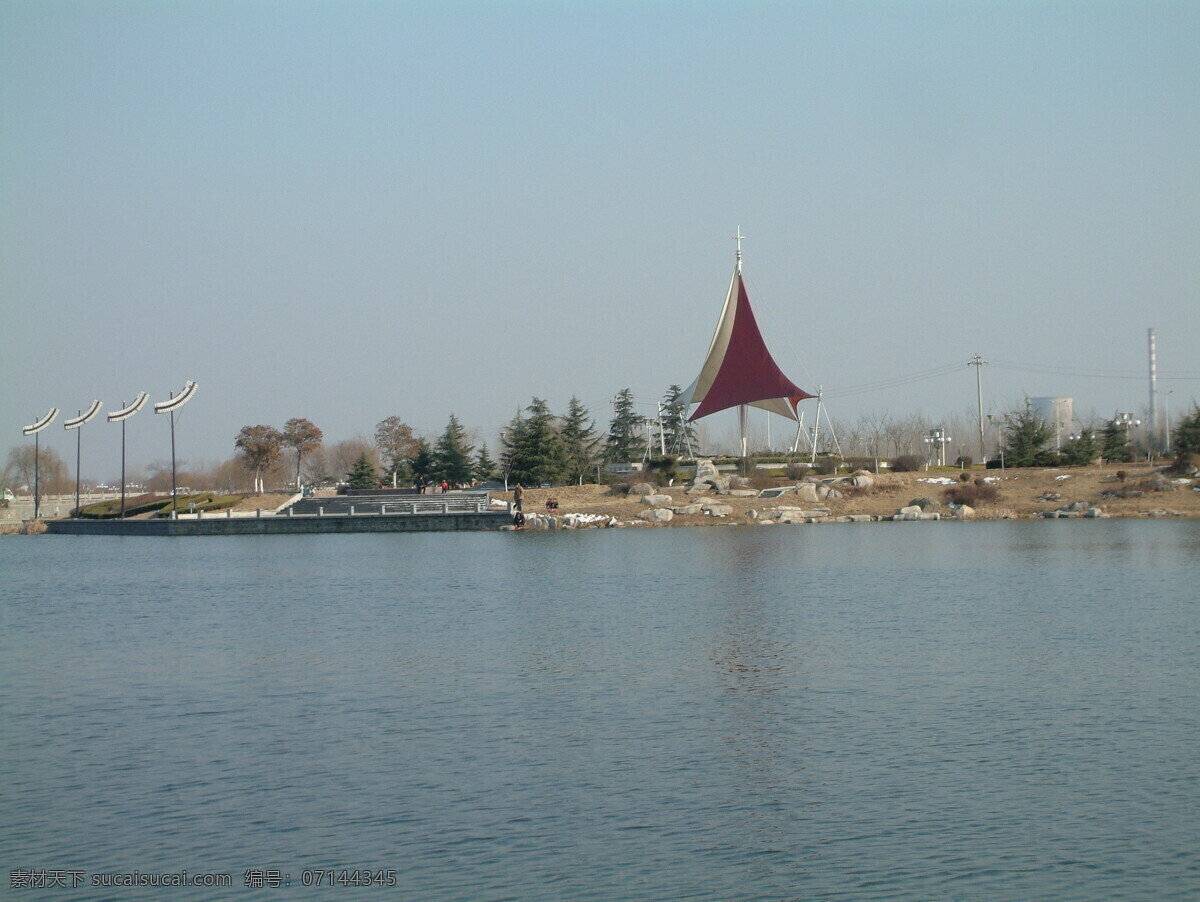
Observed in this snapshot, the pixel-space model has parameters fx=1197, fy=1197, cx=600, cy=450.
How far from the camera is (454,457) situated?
48.9m

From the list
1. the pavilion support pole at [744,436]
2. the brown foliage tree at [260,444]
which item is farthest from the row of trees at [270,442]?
the pavilion support pole at [744,436]

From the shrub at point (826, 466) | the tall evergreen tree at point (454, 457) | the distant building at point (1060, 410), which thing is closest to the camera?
the shrub at point (826, 466)

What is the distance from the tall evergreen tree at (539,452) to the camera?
4291 cm

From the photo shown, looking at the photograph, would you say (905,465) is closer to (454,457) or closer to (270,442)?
(454,457)

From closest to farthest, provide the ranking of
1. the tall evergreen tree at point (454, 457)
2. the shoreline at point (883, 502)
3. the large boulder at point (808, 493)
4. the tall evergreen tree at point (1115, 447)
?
the shoreline at point (883, 502), the large boulder at point (808, 493), the tall evergreen tree at point (1115, 447), the tall evergreen tree at point (454, 457)

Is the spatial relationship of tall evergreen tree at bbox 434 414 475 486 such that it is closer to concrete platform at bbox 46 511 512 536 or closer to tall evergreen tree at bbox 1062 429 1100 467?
concrete platform at bbox 46 511 512 536

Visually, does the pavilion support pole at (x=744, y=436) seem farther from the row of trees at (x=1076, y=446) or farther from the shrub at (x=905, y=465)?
the row of trees at (x=1076, y=446)

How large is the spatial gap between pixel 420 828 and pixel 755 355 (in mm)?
39621

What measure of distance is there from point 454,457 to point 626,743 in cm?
4080

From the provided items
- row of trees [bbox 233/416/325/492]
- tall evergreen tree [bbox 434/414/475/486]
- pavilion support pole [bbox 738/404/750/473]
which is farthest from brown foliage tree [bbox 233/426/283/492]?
pavilion support pole [bbox 738/404/750/473]

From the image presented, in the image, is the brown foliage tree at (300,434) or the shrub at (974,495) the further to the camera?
the brown foliage tree at (300,434)

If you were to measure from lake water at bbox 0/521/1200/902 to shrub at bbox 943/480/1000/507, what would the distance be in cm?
1756

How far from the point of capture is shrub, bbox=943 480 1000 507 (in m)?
35.7

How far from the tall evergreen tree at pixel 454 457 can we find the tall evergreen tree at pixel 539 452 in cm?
559
